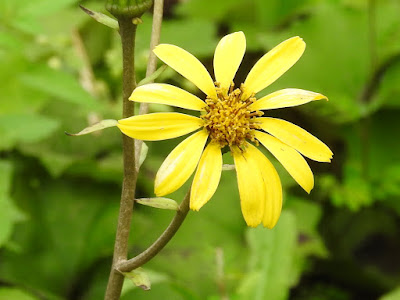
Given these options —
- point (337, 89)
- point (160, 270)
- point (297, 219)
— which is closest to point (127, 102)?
point (160, 270)

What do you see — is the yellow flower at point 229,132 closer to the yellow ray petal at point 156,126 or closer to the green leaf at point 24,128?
the yellow ray petal at point 156,126

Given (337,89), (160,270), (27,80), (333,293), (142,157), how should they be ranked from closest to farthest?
(142,157), (27,80), (160,270), (333,293), (337,89)

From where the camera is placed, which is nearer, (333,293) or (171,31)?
(333,293)

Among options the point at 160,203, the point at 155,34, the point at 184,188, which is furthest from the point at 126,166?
the point at 184,188

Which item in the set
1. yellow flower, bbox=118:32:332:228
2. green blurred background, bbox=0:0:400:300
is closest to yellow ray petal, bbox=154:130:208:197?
yellow flower, bbox=118:32:332:228

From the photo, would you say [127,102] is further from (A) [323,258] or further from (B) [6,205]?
(A) [323,258]

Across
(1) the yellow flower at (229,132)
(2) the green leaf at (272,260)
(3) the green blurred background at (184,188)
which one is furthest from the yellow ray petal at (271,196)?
(2) the green leaf at (272,260)

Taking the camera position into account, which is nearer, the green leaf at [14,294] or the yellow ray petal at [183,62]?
the yellow ray petal at [183,62]
